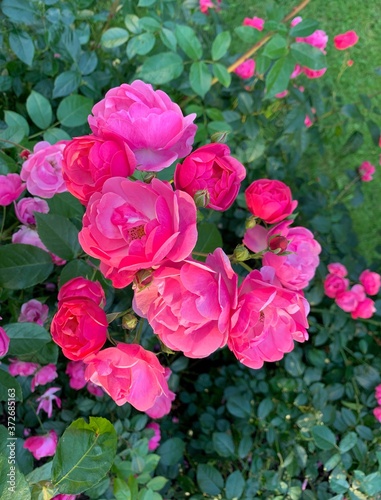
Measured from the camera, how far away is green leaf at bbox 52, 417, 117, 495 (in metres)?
0.67

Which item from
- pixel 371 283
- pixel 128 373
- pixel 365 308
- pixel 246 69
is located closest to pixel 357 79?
pixel 246 69

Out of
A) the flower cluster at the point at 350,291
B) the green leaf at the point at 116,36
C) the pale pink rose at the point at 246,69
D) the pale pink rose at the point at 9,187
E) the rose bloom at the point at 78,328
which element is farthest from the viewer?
the pale pink rose at the point at 246,69

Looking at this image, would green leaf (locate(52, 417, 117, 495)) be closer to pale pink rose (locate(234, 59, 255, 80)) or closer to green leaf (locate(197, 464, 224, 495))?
green leaf (locate(197, 464, 224, 495))

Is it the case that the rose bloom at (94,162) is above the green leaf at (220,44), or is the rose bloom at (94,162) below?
above

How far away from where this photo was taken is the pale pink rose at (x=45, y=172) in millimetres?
919

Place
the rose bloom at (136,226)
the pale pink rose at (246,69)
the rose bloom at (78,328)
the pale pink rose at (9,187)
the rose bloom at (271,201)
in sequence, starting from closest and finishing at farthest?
the rose bloom at (136,226) < the rose bloom at (78,328) < the rose bloom at (271,201) < the pale pink rose at (9,187) < the pale pink rose at (246,69)

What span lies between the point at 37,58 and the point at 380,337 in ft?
4.98

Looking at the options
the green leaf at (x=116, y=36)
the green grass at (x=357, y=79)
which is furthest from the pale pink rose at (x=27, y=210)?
the green grass at (x=357, y=79)

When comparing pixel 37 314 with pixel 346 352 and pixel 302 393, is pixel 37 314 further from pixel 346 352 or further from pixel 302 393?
pixel 346 352

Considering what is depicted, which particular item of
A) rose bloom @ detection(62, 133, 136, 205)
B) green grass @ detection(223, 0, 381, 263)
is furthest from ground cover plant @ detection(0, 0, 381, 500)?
green grass @ detection(223, 0, 381, 263)

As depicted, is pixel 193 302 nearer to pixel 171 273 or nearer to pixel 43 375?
pixel 171 273

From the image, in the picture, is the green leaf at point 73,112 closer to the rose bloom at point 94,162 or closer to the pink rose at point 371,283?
the rose bloom at point 94,162

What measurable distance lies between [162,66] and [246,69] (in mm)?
607

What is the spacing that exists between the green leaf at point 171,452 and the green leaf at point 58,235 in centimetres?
73
